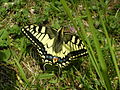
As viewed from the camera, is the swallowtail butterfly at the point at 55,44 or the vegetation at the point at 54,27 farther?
the swallowtail butterfly at the point at 55,44

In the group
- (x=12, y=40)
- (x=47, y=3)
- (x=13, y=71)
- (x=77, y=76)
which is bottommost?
(x=77, y=76)

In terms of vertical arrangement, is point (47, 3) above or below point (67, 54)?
above

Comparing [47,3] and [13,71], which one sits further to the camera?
[47,3]

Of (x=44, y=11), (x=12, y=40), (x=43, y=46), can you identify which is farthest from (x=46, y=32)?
(x=44, y=11)

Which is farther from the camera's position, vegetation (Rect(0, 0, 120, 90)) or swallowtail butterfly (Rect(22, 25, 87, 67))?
swallowtail butterfly (Rect(22, 25, 87, 67))

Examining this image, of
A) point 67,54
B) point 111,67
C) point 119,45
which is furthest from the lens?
point 119,45

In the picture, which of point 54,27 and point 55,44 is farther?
point 54,27

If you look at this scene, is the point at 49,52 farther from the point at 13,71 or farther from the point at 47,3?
the point at 47,3

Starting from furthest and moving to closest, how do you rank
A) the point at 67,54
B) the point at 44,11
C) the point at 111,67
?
1. the point at 44,11
2. the point at 67,54
3. the point at 111,67
